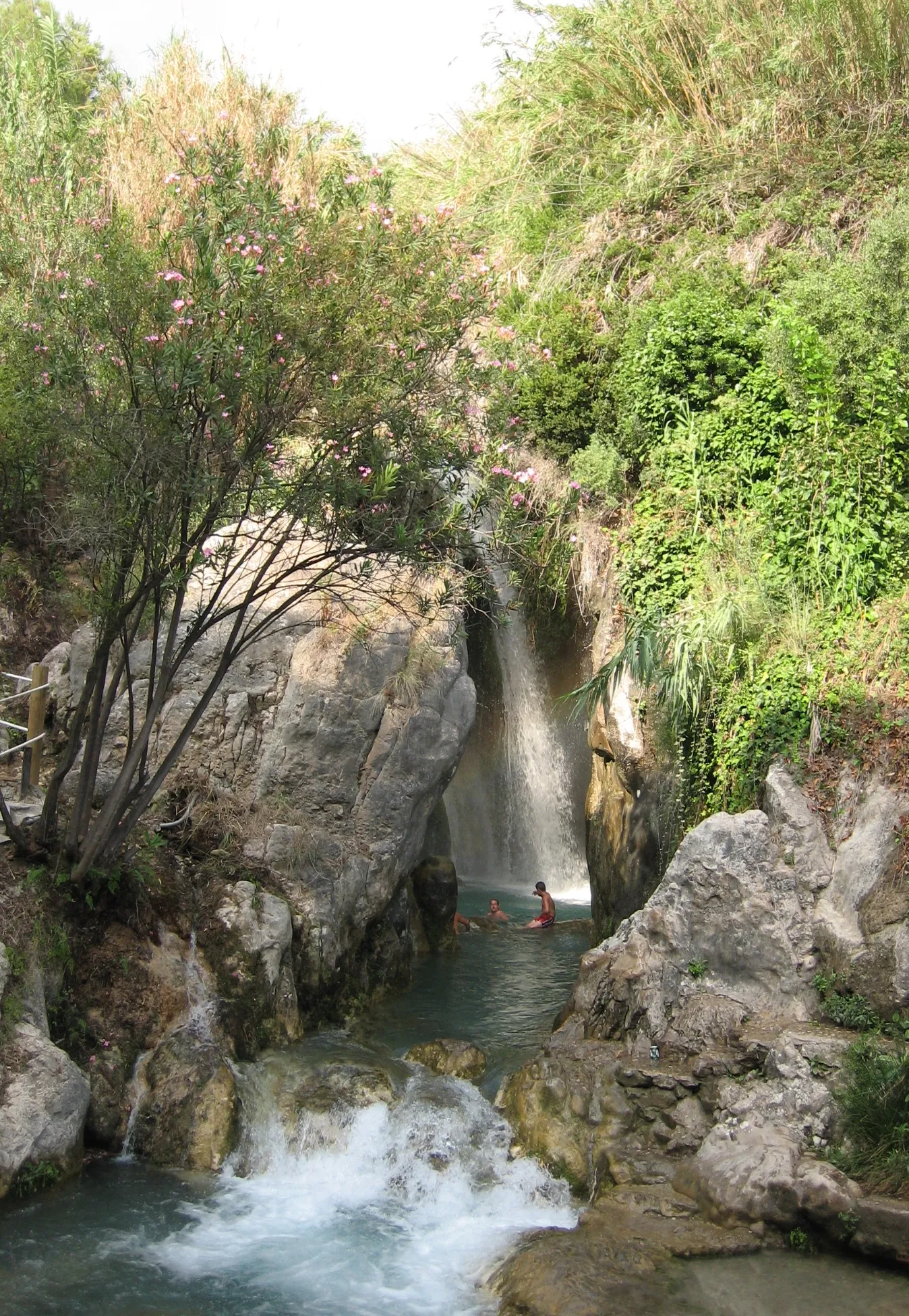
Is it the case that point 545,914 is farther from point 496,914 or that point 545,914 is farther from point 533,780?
point 533,780

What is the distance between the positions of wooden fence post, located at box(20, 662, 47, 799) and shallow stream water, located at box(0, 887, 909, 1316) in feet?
12.0

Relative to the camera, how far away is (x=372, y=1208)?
29.3 feet

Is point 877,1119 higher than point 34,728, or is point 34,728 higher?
point 34,728

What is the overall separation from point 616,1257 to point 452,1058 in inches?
113

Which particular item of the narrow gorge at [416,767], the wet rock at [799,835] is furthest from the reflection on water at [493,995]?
the wet rock at [799,835]

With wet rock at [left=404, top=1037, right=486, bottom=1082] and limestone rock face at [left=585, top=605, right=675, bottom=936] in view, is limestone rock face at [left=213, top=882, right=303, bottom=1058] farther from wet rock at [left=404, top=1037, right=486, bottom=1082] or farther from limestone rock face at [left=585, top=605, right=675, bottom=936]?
limestone rock face at [left=585, top=605, right=675, bottom=936]

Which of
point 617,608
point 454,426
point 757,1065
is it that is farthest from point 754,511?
point 757,1065

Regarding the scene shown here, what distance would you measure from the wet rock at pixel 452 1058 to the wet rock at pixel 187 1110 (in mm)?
1790

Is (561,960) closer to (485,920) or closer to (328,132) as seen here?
(485,920)

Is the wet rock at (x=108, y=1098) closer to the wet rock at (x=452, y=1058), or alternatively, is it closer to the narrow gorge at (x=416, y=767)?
the narrow gorge at (x=416, y=767)

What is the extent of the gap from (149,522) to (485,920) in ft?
27.3

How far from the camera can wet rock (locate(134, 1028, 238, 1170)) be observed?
9211 mm

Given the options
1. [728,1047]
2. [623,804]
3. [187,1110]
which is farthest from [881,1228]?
[623,804]

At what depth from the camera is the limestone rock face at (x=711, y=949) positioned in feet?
31.8
